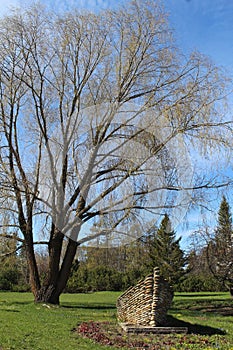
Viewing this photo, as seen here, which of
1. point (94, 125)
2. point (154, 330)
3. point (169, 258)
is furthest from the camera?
point (169, 258)

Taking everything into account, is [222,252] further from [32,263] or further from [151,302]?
[151,302]

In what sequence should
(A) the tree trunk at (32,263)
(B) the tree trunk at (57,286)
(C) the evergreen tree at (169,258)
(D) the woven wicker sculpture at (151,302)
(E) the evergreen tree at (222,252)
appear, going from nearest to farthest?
1. (D) the woven wicker sculpture at (151,302)
2. (B) the tree trunk at (57,286)
3. (A) the tree trunk at (32,263)
4. (E) the evergreen tree at (222,252)
5. (C) the evergreen tree at (169,258)

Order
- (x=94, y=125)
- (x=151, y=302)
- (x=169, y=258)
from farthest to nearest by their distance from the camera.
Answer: (x=169, y=258) < (x=94, y=125) < (x=151, y=302)

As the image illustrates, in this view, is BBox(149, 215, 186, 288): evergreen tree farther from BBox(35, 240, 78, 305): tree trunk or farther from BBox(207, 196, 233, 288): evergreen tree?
BBox(35, 240, 78, 305): tree trunk

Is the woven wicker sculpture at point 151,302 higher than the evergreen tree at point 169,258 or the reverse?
the reverse

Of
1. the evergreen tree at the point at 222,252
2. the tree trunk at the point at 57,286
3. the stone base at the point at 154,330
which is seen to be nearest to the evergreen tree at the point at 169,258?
the evergreen tree at the point at 222,252

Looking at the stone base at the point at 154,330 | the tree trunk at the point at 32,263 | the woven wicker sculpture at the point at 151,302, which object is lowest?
the stone base at the point at 154,330

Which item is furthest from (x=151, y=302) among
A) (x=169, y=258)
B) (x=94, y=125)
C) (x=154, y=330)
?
(x=169, y=258)

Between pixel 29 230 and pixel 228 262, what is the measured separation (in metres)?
9.29

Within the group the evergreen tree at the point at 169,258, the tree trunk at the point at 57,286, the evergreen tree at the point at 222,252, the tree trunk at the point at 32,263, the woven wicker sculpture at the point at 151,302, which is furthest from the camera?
the evergreen tree at the point at 169,258

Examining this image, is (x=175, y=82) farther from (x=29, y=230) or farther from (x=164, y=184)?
(x=29, y=230)

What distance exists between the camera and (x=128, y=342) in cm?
768

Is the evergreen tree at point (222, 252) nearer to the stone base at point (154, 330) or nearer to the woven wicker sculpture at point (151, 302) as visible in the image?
the woven wicker sculpture at point (151, 302)

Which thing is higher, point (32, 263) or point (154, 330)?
point (32, 263)
